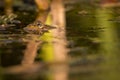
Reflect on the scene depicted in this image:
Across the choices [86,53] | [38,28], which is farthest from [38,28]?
[86,53]

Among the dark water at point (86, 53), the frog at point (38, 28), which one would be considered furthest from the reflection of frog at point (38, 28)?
the dark water at point (86, 53)

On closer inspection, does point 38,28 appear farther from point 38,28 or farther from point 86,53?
point 86,53

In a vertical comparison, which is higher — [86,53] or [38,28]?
[38,28]

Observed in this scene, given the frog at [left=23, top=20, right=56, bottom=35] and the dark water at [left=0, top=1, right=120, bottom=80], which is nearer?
the dark water at [left=0, top=1, right=120, bottom=80]

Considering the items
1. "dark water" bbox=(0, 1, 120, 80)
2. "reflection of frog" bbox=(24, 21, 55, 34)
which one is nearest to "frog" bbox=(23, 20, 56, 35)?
"reflection of frog" bbox=(24, 21, 55, 34)

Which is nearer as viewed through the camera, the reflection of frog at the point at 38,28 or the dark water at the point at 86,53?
the dark water at the point at 86,53

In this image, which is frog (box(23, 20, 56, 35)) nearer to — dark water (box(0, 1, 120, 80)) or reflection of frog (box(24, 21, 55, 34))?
reflection of frog (box(24, 21, 55, 34))

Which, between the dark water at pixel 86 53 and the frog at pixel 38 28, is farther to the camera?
the frog at pixel 38 28

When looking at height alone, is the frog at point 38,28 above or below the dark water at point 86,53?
above

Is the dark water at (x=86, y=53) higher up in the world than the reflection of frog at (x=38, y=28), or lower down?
lower down

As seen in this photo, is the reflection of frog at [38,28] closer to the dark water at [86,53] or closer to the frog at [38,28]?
the frog at [38,28]
